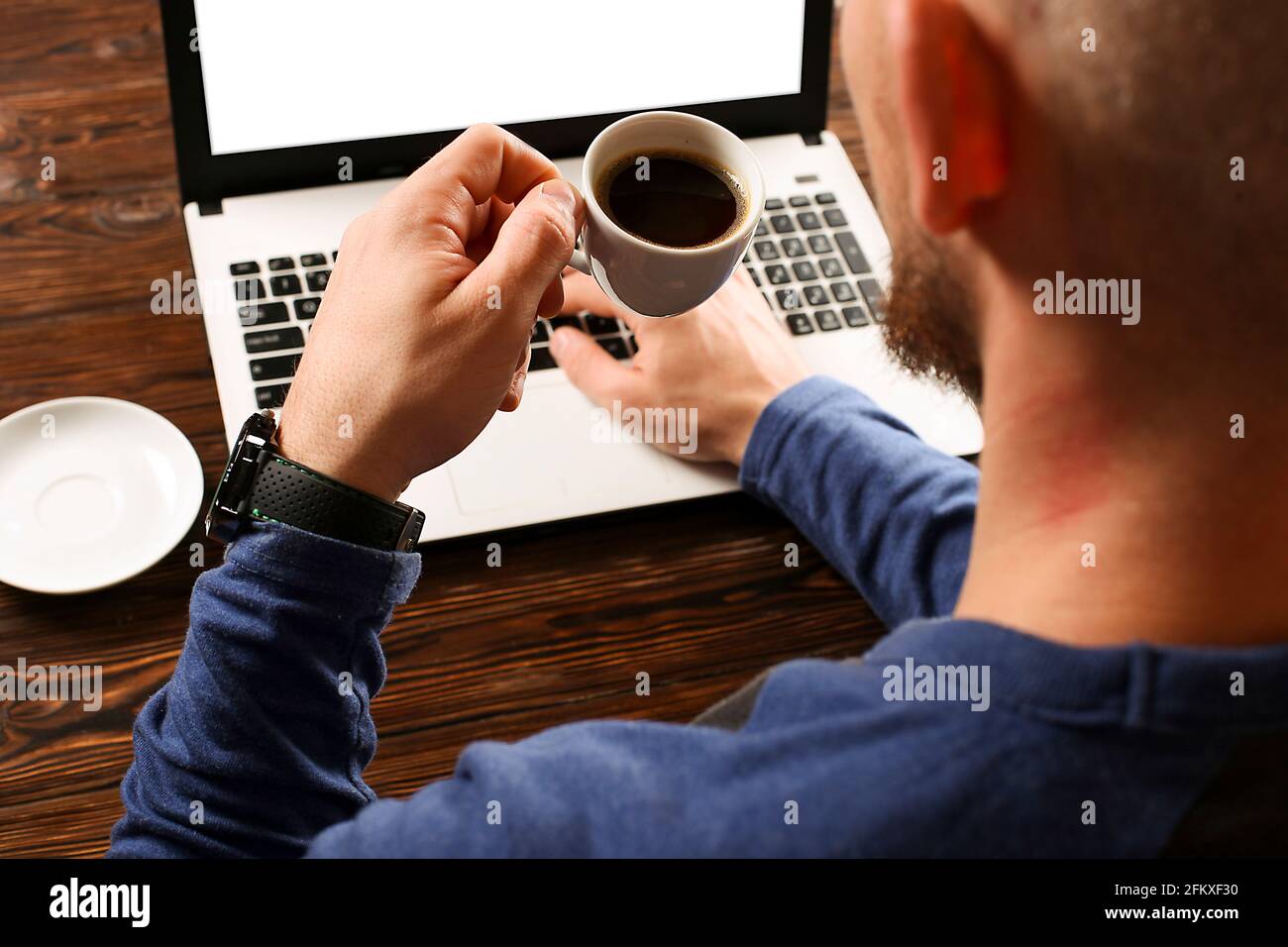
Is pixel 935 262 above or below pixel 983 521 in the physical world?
above

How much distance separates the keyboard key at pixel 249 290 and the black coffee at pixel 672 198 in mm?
390

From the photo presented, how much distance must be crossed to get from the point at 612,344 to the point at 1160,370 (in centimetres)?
62

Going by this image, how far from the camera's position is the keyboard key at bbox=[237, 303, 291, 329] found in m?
1.12

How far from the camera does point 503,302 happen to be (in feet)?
2.73

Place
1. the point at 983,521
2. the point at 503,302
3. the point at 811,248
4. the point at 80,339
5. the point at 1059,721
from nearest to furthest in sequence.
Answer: the point at 1059,721 < the point at 983,521 < the point at 503,302 < the point at 80,339 < the point at 811,248

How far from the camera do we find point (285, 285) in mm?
1154

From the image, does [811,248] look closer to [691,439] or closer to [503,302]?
[691,439]

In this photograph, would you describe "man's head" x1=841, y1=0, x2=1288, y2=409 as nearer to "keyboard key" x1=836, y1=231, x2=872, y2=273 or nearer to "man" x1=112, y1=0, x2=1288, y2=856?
"man" x1=112, y1=0, x2=1288, y2=856

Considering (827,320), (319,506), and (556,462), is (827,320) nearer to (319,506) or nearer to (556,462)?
(556,462)

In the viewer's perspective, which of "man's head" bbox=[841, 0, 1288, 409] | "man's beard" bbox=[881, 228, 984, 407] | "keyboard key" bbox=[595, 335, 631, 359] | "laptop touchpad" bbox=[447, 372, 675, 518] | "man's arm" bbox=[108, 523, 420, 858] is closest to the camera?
"man's head" bbox=[841, 0, 1288, 409]

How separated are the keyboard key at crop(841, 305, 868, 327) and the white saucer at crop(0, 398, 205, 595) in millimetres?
596

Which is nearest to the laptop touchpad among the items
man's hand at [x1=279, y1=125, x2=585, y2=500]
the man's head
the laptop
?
the laptop
